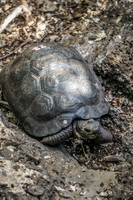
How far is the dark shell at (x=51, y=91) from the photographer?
378 cm

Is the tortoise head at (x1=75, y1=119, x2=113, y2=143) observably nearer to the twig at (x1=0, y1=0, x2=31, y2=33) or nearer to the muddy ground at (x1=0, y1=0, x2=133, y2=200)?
the muddy ground at (x1=0, y1=0, x2=133, y2=200)

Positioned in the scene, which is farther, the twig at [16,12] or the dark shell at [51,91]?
the twig at [16,12]

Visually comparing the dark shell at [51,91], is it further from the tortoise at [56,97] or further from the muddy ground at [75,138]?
the muddy ground at [75,138]

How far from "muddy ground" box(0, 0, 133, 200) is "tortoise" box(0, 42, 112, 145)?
0.24m

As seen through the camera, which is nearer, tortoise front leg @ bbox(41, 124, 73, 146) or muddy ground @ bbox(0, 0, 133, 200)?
muddy ground @ bbox(0, 0, 133, 200)

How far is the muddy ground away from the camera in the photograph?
2857 millimetres

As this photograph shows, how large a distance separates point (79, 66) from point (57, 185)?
193 centimetres

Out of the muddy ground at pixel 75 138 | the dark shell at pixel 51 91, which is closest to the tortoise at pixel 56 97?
the dark shell at pixel 51 91

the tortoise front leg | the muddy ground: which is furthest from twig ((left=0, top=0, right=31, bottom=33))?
the tortoise front leg

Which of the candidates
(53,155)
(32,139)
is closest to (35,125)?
(32,139)

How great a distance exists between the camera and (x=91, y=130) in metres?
3.71

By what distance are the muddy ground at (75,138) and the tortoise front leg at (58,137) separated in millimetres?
113

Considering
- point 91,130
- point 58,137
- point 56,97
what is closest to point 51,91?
point 56,97

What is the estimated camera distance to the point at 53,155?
3598 mm
